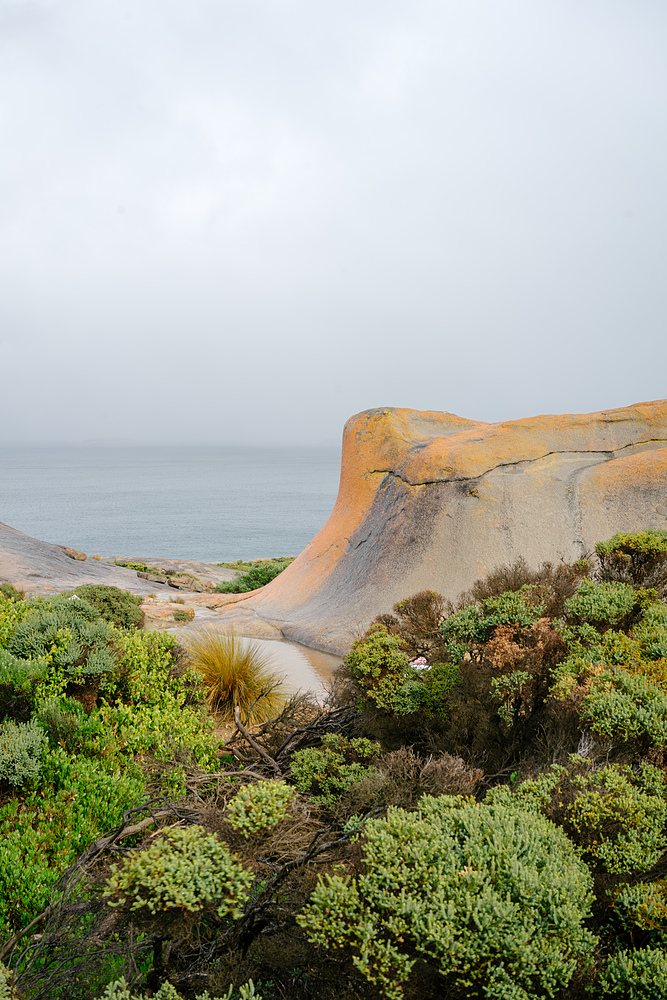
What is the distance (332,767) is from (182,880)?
74.2 inches

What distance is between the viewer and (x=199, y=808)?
3342mm

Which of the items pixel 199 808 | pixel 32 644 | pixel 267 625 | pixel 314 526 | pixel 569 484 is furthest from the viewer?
pixel 314 526

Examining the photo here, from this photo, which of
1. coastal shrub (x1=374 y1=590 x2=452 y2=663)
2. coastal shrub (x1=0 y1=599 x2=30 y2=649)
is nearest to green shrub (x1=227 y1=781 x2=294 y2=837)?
coastal shrub (x1=374 y1=590 x2=452 y2=663)

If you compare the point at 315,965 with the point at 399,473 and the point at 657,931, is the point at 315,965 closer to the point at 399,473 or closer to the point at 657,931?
the point at 657,931

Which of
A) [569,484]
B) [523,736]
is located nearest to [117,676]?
[523,736]

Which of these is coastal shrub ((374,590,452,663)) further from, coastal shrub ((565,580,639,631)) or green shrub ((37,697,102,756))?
green shrub ((37,697,102,756))

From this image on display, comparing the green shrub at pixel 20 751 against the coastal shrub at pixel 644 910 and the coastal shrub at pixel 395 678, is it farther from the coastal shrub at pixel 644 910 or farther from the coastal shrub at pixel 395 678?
the coastal shrub at pixel 644 910

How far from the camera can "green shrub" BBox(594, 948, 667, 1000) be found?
2021mm

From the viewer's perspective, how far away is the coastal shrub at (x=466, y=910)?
6.36 feet

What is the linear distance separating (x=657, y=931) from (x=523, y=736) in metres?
1.76

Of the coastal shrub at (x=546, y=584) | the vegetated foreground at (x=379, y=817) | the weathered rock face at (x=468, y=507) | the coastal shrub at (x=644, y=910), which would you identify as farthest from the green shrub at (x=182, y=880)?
the weathered rock face at (x=468, y=507)

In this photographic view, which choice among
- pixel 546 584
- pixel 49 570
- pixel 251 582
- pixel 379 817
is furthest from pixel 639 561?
pixel 49 570

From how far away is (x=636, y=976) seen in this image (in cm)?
205

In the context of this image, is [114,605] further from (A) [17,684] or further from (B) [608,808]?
(B) [608,808]
